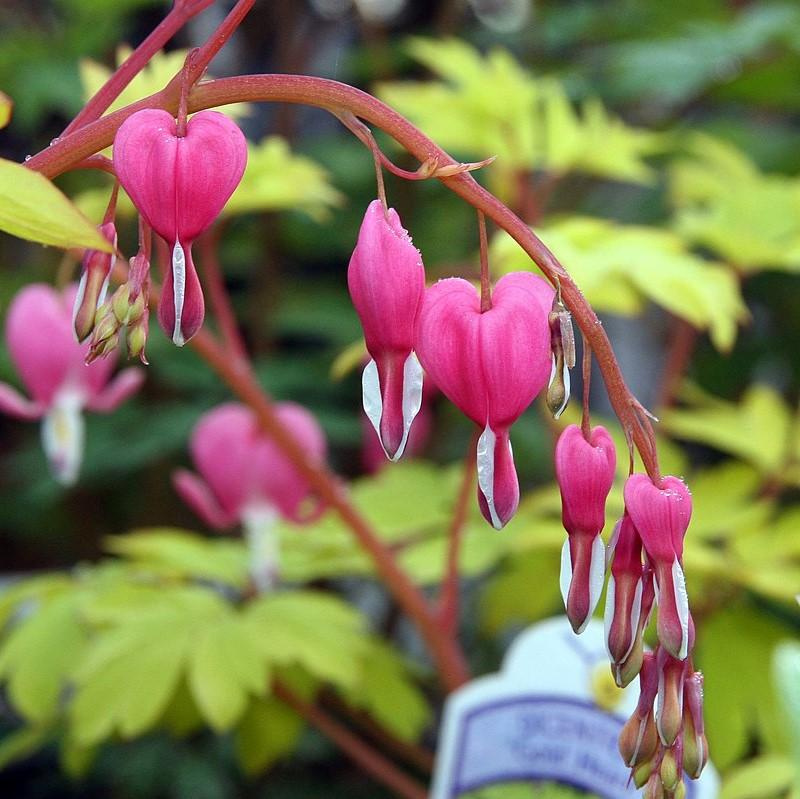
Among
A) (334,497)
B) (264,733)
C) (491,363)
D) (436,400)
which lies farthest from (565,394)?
(436,400)

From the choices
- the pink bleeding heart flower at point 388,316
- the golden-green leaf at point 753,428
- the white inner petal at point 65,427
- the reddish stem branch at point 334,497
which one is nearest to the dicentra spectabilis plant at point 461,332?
the pink bleeding heart flower at point 388,316

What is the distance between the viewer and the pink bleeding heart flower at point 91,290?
1.46ft

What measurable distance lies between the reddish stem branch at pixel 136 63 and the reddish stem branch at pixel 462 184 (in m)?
0.04

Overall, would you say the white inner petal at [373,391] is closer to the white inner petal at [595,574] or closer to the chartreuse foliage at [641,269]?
the white inner petal at [595,574]

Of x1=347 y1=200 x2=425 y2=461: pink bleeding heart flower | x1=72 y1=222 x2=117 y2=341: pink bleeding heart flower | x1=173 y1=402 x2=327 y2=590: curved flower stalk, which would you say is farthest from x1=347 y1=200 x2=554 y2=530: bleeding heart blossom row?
x1=173 y1=402 x2=327 y2=590: curved flower stalk

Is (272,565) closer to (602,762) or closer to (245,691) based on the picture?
(245,691)

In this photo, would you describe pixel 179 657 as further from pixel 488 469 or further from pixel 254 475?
pixel 488 469

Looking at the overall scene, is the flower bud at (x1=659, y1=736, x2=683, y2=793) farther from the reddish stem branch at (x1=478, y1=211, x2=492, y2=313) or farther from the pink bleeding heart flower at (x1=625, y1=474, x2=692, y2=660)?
the reddish stem branch at (x1=478, y1=211, x2=492, y2=313)

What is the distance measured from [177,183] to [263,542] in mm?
748

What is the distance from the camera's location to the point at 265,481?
1.12 meters

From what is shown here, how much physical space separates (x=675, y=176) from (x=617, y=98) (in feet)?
1.23

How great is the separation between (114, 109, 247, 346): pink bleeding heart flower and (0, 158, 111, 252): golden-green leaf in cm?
2

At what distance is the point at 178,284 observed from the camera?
16.1 inches

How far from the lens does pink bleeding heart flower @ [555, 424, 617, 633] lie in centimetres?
43
